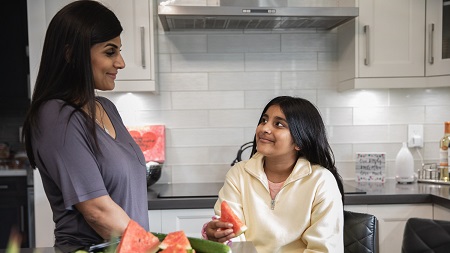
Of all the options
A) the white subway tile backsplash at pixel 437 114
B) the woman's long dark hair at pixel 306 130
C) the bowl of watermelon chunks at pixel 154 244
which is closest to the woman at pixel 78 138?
the bowl of watermelon chunks at pixel 154 244

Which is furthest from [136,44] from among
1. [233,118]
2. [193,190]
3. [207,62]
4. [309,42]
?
[309,42]

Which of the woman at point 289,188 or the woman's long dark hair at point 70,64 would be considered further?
the woman at point 289,188

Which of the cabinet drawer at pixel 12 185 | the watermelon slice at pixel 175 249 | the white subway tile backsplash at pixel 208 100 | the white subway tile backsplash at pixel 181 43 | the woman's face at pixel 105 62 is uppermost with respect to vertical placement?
the white subway tile backsplash at pixel 181 43

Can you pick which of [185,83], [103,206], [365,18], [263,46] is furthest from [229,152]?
[103,206]

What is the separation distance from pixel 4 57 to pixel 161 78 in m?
1.85

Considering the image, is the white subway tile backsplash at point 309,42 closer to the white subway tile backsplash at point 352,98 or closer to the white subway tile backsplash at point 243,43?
the white subway tile backsplash at point 243,43

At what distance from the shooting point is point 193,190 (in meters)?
2.48

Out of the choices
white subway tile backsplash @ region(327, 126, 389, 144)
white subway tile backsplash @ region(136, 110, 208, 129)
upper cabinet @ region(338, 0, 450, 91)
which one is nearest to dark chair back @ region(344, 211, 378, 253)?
upper cabinet @ region(338, 0, 450, 91)

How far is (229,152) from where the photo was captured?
2.81 m

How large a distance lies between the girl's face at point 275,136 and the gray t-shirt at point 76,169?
1.65 ft

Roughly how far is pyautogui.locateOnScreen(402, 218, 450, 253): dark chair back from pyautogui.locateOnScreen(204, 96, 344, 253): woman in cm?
23

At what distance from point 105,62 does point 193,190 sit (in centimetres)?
130

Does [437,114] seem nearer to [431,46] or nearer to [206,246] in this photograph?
[431,46]

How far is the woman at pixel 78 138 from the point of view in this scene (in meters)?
1.17
